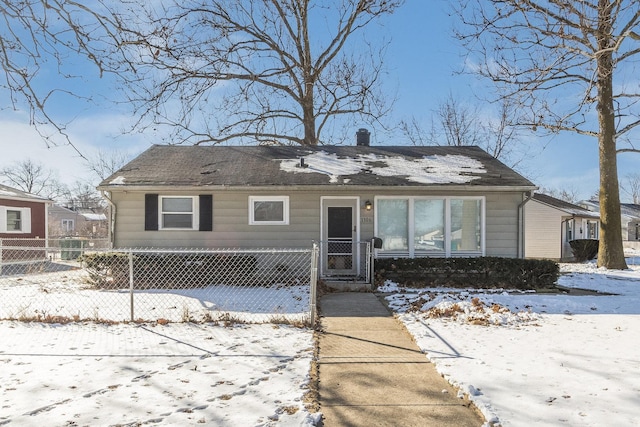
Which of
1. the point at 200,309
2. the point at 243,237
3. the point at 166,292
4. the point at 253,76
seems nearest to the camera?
the point at 200,309

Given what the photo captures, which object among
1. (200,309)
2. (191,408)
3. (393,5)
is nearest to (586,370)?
(191,408)

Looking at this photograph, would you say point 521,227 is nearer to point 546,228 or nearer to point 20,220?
point 546,228

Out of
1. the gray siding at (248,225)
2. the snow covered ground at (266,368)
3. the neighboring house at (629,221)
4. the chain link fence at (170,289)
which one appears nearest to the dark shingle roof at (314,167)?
the gray siding at (248,225)

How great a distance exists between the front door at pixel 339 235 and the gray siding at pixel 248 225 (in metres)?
0.22

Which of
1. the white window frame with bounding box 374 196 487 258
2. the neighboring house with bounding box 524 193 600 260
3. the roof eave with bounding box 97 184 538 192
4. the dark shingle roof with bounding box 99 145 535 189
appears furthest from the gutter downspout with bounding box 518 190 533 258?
the neighboring house with bounding box 524 193 600 260

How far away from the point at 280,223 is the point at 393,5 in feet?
34.3

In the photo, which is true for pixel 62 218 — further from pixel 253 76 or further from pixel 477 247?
pixel 477 247

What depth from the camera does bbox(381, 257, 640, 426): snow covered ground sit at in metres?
3.48

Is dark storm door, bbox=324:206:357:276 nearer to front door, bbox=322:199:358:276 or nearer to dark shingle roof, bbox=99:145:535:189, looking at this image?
front door, bbox=322:199:358:276

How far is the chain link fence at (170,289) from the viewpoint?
6959 millimetres

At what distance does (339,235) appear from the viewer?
451 inches

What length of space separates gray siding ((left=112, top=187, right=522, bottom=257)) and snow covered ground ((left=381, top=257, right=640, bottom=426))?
3.14 metres

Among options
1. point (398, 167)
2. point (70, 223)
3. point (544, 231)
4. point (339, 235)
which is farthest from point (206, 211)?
point (70, 223)

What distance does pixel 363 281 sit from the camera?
1031 cm
